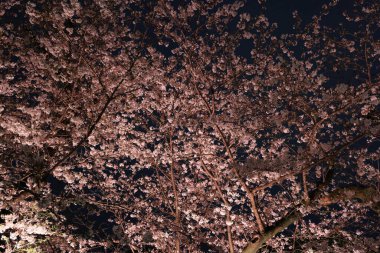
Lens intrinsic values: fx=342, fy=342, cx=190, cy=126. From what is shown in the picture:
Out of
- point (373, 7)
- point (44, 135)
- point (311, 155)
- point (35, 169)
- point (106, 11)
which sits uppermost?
point (106, 11)

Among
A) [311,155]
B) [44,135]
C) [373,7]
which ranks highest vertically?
[373,7]

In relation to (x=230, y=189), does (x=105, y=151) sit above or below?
above

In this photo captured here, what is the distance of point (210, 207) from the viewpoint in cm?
1364

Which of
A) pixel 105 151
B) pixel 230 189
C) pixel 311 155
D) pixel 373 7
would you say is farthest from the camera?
pixel 230 189

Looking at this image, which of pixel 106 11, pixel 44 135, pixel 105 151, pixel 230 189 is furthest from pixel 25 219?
pixel 230 189

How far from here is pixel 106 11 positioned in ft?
26.0

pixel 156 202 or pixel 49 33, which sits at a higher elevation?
pixel 49 33

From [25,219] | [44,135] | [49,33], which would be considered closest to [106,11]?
[49,33]

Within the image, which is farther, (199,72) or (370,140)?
(199,72)

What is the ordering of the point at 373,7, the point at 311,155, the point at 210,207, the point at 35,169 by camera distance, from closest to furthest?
the point at 35,169 → the point at 311,155 → the point at 373,7 → the point at 210,207

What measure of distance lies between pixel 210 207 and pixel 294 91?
6469 mm

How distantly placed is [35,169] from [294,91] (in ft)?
21.6

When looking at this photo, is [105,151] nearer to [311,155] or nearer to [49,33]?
[49,33]

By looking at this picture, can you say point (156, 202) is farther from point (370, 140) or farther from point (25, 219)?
point (370, 140)
